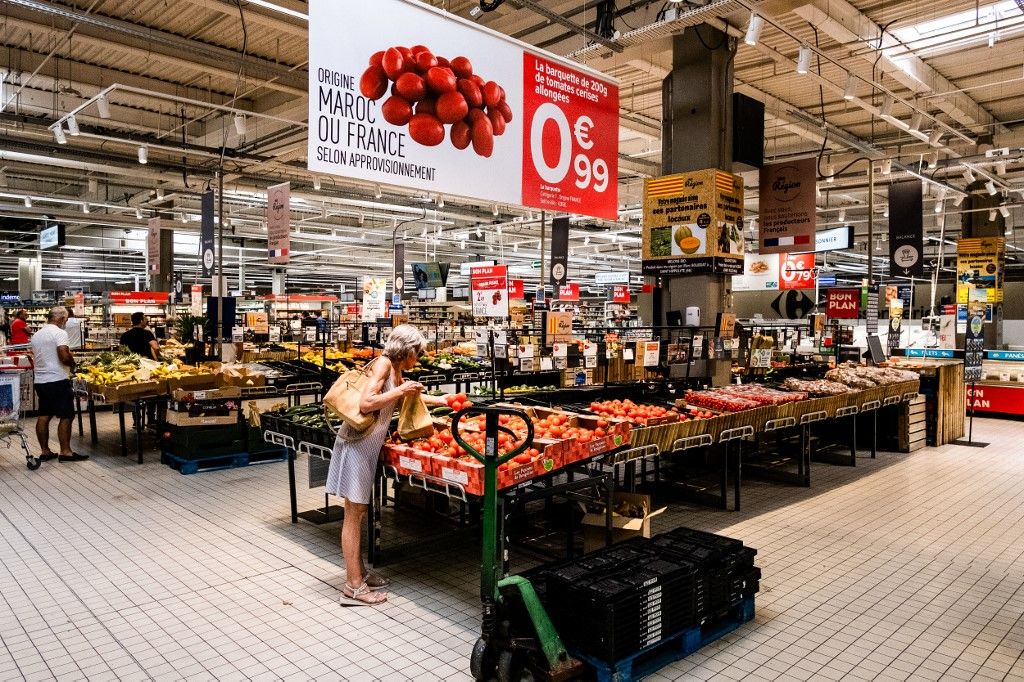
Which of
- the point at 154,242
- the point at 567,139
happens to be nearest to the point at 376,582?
the point at 567,139

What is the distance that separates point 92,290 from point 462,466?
35.8m

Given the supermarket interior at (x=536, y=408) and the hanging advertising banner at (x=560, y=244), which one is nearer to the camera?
the supermarket interior at (x=536, y=408)

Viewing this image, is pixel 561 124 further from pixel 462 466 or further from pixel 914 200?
pixel 914 200

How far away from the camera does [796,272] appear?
12477 millimetres

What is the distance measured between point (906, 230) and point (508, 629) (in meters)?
11.5

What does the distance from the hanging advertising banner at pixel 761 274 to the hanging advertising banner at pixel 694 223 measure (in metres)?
5.66

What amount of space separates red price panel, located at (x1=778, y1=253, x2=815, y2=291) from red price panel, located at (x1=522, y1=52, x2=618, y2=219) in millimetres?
8420

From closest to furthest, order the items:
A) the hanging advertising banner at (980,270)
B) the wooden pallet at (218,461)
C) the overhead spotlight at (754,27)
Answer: the overhead spotlight at (754,27) < the wooden pallet at (218,461) < the hanging advertising banner at (980,270)

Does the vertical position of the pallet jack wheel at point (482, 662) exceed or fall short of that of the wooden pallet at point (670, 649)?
it exceeds it

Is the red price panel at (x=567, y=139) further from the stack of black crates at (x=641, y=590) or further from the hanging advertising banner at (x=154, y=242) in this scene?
the hanging advertising banner at (x=154, y=242)

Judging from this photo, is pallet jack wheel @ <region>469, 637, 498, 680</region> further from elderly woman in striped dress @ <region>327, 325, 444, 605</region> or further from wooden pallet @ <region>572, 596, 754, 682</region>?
elderly woman in striped dress @ <region>327, 325, 444, 605</region>

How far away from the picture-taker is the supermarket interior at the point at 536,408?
11.7 ft

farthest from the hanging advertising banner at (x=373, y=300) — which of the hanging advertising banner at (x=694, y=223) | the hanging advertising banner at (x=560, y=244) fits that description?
the hanging advertising banner at (x=694, y=223)

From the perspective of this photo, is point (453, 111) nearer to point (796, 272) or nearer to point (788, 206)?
point (788, 206)
